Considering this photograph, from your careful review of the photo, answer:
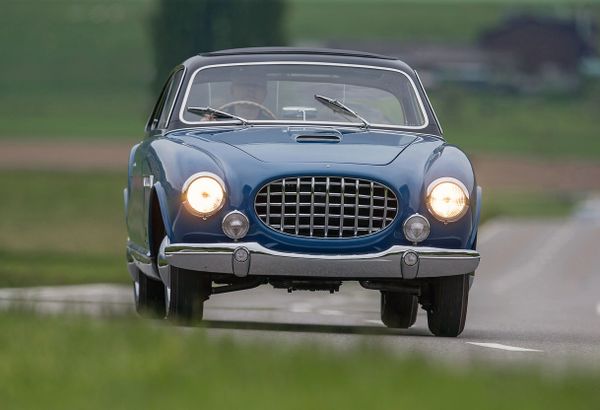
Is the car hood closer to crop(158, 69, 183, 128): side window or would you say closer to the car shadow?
crop(158, 69, 183, 128): side window

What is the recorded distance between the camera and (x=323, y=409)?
5727 millimetres

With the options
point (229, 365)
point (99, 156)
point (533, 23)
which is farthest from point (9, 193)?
point (533, 23)

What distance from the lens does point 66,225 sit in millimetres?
41531

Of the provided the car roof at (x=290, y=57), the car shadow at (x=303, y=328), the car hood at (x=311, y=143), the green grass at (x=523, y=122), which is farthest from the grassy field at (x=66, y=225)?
the green grass at (x=523, y=122)

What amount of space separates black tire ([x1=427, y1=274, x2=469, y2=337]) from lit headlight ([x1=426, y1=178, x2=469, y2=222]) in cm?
43

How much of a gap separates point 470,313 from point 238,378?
9.87 m

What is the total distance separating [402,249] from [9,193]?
43571mm

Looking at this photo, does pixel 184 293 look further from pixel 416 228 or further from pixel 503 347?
pixel 503 347

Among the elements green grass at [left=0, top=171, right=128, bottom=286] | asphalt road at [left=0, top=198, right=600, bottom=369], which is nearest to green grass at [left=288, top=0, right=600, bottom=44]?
green grass at [left=0, top=171, right=128, bottom=286]

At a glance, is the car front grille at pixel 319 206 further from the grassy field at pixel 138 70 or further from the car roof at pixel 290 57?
the grassy field at pixel 138 70

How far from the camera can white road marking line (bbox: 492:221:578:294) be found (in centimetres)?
2411

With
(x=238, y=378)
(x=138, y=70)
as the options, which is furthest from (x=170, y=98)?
(x=138, y=70)

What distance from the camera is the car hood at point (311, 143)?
10.5 meters

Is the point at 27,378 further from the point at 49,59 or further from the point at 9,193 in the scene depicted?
the point at 49,59
